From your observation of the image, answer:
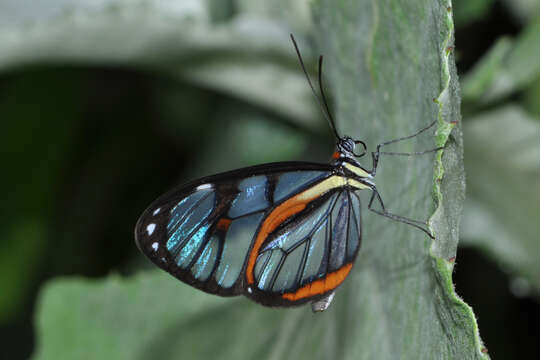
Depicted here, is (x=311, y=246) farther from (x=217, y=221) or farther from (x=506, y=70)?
(x=506, y=70)

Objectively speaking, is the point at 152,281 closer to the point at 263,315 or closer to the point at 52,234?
the point at 263,315

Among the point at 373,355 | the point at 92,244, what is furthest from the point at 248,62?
the point at 92,244

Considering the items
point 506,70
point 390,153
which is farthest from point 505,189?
point 390,153

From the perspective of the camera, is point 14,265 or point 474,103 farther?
point 14,265

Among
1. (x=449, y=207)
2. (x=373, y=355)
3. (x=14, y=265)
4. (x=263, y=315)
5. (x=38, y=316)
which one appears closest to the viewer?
(x=449, y=207)

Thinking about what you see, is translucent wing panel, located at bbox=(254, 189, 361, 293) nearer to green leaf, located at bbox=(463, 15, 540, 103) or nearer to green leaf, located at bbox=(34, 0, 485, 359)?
green leaf, located at bbox=(34, 0, 485, 359)

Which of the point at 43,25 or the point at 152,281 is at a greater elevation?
the point at 43,25

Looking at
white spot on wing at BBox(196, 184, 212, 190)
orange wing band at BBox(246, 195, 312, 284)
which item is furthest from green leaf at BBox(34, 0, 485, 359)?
white spot on wing at BBox(196, 184, 212, 190)
